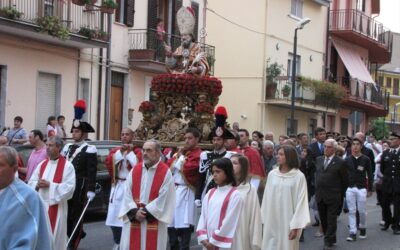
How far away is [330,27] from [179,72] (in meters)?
26.5

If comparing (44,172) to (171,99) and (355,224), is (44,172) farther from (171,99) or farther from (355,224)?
(355,224)

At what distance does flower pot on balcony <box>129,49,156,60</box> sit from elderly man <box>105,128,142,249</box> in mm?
11823

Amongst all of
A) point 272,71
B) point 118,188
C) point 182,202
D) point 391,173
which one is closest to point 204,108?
point 182,202

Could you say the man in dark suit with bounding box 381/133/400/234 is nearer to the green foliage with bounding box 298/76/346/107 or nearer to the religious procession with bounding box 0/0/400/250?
the religious procession with bounding box 0/0/400/250

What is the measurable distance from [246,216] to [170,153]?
374cm

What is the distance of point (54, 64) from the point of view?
20000 millimetres

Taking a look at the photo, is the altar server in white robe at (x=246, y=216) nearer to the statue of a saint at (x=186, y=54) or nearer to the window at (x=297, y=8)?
the statue of a saint at (x=186, y=54)

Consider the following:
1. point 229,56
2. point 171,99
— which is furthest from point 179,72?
point 229,56

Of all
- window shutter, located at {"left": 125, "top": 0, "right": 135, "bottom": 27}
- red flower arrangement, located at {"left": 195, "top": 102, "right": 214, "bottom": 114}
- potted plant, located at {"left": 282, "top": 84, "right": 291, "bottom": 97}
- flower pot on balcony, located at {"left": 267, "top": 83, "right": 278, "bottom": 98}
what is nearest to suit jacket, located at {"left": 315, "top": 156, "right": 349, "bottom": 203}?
red flower arrangement, located at {"left": 195, "top": 102, "right": 214, "bottom": 114}

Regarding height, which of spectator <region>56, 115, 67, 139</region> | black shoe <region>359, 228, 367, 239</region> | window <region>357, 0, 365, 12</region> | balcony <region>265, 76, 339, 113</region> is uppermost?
window <region>357, 0, 365, 12</region>

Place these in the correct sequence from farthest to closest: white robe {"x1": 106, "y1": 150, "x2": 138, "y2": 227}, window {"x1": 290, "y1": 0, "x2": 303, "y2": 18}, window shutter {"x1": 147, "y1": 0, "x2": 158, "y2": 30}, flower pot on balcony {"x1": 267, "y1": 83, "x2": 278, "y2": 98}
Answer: window {"x1": 290, "y1": 0, "x2": 303, "y2": 18}, flower pot on balcony {"x1": 267, "y1": 83, "x2": 278, "y2": 98}, window shutter {"x1": 147, "y1": 0, "x2": 158, "y2": 30}, white robe {"x1": 106, "y1": 150, "x2": 138, "y2": 227}

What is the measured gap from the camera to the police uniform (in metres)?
9.77

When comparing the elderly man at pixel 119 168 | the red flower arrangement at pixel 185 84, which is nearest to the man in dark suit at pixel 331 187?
the red flower arrangement at pixel 185 84

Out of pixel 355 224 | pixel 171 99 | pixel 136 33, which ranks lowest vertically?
pixel 355 224
